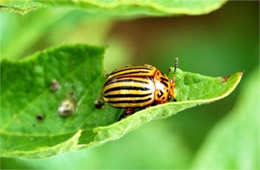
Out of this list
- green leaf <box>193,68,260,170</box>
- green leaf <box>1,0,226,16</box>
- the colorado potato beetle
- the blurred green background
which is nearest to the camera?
green leaf <box>1,0,226,16</box>

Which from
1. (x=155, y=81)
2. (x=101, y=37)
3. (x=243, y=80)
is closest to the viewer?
(x=155, y=81)

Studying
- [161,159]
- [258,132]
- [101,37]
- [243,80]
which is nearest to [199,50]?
[243,80]

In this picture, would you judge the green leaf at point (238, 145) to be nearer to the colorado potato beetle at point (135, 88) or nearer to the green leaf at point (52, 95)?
the colorado potato beetle at point (135, 88)

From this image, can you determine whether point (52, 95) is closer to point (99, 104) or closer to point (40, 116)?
point (40, 116)

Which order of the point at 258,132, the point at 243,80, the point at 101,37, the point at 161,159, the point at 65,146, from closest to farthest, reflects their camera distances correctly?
the point at 65,146
the point at 258,132
the point at 161,159
the point at 101,37
the point at 243,80

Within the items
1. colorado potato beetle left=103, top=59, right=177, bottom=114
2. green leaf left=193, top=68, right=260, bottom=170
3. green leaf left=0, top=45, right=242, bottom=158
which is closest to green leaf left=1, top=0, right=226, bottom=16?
green leaf left=0, top=45, right=242, bottom=158

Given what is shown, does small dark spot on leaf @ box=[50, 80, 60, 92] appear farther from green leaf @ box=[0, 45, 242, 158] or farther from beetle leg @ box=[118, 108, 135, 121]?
beetle leg @ box=[118, 108, 135, 121]

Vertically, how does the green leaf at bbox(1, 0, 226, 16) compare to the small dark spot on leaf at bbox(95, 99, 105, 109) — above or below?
above

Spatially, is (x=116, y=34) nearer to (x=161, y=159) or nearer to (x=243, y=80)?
(x=243, y=80)
